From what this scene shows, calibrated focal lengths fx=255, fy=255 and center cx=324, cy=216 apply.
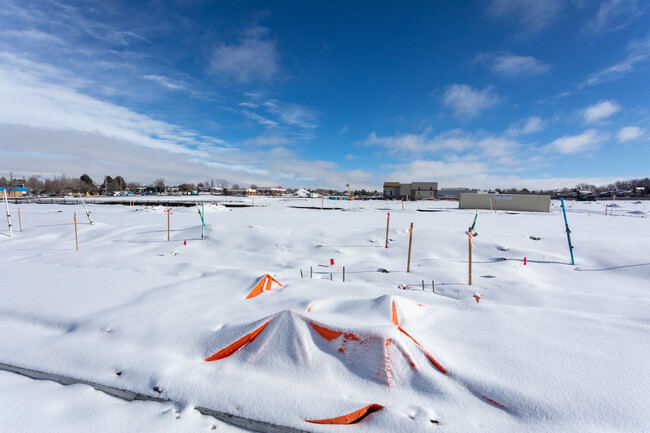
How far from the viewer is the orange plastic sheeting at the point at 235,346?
3615 mm

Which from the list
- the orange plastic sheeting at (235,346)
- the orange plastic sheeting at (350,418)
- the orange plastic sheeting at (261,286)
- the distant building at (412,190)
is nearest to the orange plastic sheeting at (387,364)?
the orange plastic sheeting at (350,418)

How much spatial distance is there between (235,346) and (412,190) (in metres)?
81.5

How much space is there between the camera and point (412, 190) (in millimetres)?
79375

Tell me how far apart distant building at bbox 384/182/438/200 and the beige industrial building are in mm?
42413

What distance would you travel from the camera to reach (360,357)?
335cm

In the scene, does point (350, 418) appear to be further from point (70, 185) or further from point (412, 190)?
point (70, 185)

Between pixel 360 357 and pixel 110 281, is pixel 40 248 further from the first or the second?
pixel 360 357

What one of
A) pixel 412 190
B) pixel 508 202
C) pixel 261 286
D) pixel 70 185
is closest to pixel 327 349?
pixel 261 286

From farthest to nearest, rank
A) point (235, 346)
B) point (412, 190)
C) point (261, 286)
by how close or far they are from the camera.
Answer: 1. point (412, 190)
2. point (261, 286)
3. point (235, 346)

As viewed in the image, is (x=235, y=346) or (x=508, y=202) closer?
(x=235, y=346)

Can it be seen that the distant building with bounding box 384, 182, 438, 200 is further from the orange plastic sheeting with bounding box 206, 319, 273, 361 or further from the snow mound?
the orange plastic sheeting with bounding box 206, 319, 273, 361

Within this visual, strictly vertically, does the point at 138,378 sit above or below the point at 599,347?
below

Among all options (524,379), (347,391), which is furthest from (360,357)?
(524,379)

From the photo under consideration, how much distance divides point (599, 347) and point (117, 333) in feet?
24.1
